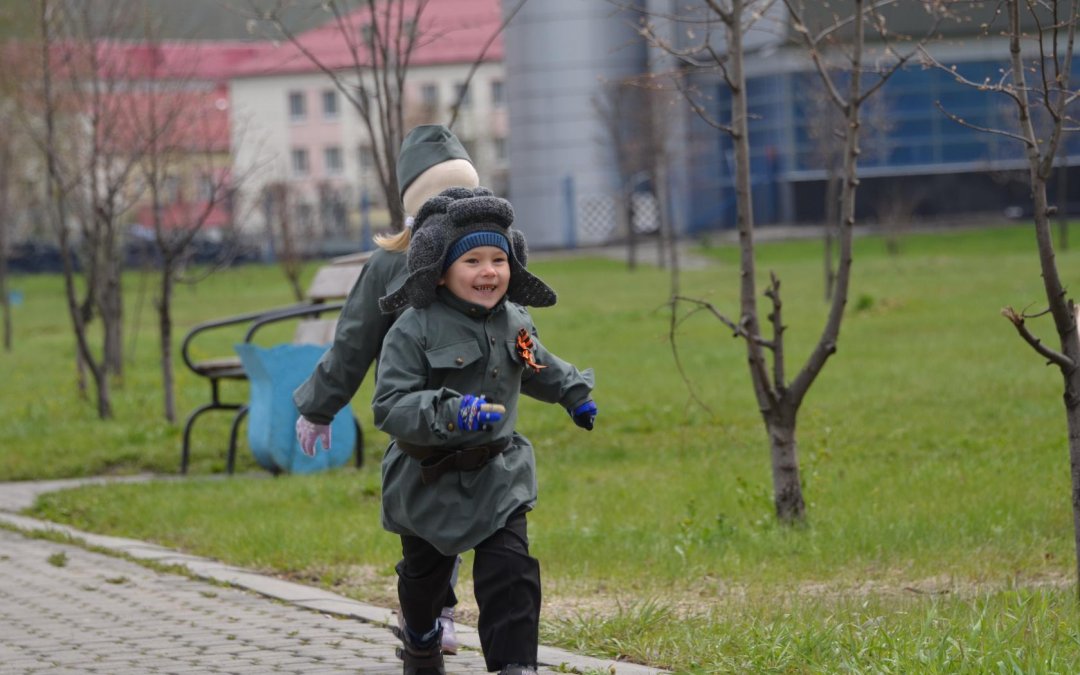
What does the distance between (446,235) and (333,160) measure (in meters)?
81.5

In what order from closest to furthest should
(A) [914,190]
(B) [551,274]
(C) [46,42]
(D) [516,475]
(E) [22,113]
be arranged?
1. (D) [516,475]
2. (C) [46,42]
3. (E) [22,113]
4. (B) [551,274]
5. (A) [914,190]

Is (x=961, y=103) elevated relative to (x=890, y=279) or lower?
elevated

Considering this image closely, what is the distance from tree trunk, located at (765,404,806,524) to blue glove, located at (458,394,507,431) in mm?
Result: 3469

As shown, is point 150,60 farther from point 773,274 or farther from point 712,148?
point 712,148

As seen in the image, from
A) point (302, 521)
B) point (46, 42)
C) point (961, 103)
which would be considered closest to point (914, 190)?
point (961, 103)

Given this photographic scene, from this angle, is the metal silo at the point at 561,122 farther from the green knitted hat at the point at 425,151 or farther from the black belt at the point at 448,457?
the black belt at the point at 448,457

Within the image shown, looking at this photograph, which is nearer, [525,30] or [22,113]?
[22,113]

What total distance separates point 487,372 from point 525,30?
53.1 metres

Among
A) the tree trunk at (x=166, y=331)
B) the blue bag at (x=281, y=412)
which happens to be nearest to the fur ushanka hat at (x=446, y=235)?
the blue bag at (x=281, y=412)

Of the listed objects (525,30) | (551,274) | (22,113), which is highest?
(525,30)

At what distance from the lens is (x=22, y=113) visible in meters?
16.9

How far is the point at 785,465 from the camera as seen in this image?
300 inches

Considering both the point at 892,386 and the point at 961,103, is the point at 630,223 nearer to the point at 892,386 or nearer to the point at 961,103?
the point at 961,103

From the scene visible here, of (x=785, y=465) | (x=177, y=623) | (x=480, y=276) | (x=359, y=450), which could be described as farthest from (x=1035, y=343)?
(x=359, y=450)
